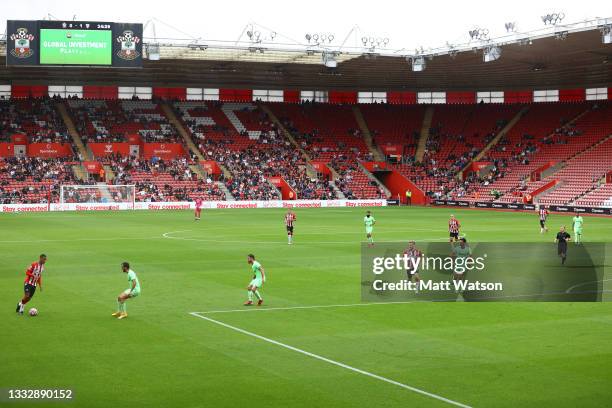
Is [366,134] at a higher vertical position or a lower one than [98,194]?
higher

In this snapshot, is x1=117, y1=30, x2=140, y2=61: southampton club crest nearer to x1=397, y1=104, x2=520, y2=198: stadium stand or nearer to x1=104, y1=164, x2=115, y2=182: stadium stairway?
x1=104, y1=164, x2=115, y2=182: stadium stairway

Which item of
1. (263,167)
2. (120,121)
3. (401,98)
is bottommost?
(263,167)

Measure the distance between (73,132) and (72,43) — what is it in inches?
948

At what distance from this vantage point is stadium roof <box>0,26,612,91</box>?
70.8 m

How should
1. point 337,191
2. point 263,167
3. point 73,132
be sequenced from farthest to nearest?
point 263,167 → point 337,191 → point 73,132

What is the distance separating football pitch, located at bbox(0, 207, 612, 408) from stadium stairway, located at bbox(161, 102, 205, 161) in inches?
2023

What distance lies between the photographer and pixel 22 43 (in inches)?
2483

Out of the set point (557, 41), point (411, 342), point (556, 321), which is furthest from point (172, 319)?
point (557, 41)

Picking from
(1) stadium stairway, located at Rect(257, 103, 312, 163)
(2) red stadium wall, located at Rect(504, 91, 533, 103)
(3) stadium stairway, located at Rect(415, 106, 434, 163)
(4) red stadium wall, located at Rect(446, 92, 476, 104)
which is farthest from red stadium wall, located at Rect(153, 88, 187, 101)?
(2) red stadium wall, located at Rect(504, 91, 533, 103)

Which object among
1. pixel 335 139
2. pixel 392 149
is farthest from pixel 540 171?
pixel 335 139

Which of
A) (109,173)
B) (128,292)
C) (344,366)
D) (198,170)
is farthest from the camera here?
(198,170)

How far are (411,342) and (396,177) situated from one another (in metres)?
73.1

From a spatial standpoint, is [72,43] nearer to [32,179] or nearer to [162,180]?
[32,179]

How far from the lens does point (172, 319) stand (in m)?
22.1
